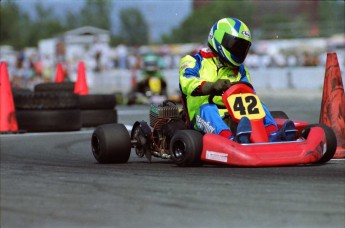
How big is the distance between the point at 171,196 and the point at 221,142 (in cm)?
164

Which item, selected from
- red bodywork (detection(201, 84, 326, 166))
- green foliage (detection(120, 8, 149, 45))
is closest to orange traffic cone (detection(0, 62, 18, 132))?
red bodywork (detection(201, 84, 326, 166))

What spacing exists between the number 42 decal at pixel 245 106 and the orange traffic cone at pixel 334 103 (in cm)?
143

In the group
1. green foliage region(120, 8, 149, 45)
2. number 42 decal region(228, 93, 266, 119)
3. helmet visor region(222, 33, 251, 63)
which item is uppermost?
green foliage region(120, 8, 149, 45)

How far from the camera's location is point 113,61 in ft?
139

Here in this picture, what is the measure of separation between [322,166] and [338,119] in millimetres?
1473

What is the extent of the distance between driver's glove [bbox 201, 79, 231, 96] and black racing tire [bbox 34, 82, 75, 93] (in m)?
7.70

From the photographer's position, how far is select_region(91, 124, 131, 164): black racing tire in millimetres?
7656

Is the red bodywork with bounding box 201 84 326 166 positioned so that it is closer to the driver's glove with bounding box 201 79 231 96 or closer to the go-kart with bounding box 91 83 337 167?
the go-kart with bounding box 91 83 337 167

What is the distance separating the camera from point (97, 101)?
13617 mm

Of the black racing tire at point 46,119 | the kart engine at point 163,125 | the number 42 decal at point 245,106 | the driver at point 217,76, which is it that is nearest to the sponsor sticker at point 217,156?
the driver at point 217,76

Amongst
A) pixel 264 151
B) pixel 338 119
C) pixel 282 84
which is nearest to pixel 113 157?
pixel 264 151

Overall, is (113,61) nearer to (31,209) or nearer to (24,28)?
(31,209)

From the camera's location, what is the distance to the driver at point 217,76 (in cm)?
728

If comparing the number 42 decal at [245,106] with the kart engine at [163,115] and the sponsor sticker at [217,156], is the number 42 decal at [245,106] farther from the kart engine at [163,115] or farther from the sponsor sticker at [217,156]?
the kart engine at [163,115]
